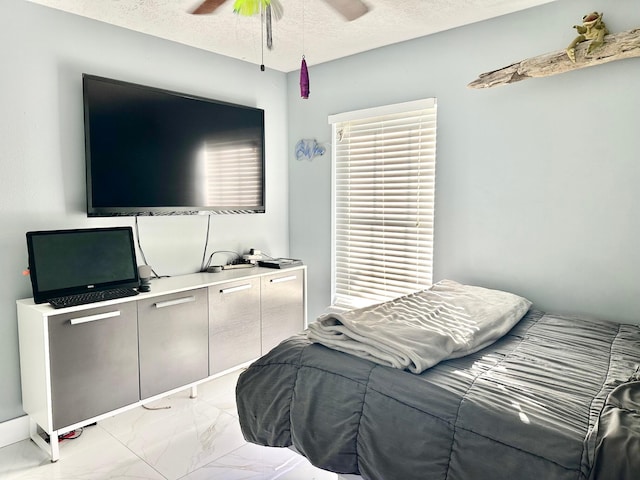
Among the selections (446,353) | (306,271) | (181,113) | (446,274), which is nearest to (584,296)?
(446,274)

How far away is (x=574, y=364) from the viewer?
1.57 metres

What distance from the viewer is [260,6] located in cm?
187

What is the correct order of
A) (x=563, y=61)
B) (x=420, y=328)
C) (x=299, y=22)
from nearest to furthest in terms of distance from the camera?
(x=420, y=328) → (x=563, y=61) → (x=299, y=22)

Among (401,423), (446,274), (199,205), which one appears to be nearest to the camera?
(401,423)

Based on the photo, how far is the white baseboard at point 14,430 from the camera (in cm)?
233

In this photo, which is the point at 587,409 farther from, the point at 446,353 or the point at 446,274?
the point at 446,274

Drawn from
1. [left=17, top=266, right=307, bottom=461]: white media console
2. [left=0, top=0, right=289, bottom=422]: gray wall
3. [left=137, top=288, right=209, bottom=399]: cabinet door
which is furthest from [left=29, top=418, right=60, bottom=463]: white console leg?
[left=137, top=288, right=209, bottom=399]: cabinet door

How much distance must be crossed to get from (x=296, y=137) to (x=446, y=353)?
2609 mm

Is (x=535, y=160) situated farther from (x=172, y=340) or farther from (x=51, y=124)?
(x=51, y=124)

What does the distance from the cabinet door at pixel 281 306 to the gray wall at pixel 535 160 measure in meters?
1.14

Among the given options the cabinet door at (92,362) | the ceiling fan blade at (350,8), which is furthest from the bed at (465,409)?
the ceiling fan blade at (350,8)

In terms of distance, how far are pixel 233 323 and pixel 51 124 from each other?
1.64 meters

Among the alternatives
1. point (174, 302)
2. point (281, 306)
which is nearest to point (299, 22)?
point (174, 302)

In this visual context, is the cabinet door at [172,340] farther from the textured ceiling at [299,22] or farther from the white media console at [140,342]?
the textured ceiling at [299,22]
